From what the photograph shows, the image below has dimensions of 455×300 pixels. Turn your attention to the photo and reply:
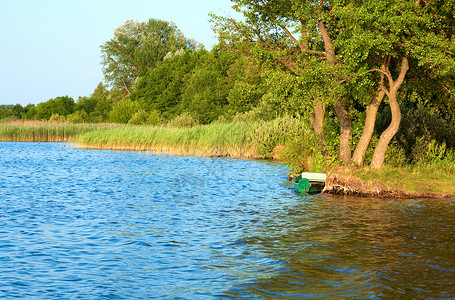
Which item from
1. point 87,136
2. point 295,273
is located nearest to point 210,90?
point 87,136

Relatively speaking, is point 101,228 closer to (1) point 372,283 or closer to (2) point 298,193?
(1) point 372,283

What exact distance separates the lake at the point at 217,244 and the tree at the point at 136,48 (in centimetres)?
7384

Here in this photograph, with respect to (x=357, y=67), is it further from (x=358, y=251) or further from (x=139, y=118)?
(x=139, y=118)

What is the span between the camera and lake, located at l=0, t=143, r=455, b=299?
871cm

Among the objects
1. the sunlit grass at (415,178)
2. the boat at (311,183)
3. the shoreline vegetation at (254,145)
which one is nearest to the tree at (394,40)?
the sunlit grass at (415,178)

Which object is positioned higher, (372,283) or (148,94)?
(148,94)

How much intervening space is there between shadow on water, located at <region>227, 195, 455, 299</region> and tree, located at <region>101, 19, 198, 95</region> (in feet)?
262

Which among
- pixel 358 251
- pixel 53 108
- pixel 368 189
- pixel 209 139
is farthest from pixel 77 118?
pixel 358 251

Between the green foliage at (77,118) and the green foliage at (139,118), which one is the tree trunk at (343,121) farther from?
the green foliage at (77,118)

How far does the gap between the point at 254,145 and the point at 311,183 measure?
16549mm

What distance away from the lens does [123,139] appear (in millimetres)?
44438

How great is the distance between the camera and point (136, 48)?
3686 inches

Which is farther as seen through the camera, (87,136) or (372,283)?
(87,136)

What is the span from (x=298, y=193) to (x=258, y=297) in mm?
12450
